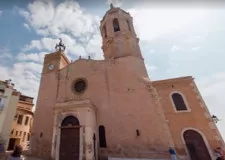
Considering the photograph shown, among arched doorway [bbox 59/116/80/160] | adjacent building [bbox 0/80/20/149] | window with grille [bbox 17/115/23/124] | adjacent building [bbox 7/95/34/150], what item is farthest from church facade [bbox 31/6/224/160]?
window with grille [bbox 17/115/23/124]

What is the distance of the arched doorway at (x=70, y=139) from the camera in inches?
362

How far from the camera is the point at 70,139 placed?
9.71 meters

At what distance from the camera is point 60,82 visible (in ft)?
47.1

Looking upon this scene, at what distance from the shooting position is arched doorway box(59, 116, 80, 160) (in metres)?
9.19

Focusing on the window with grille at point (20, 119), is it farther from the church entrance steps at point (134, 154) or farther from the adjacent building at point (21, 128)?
the church entrance steps at point (134, 154)

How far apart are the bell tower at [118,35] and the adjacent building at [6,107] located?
12.3 metres

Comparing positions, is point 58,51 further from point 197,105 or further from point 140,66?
point 197,105

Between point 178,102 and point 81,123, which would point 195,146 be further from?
point 81,123

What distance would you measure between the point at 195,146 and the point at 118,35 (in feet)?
42.7

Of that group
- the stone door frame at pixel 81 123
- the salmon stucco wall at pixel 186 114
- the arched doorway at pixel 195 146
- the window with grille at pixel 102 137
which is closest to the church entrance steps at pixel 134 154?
the window with grille at pixel 102 137

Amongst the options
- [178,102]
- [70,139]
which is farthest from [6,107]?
[178,102]

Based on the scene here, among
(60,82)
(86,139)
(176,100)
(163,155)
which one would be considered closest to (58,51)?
(60,82)

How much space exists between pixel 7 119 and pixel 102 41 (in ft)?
47.2

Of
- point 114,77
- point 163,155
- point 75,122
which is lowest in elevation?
point 163,155
